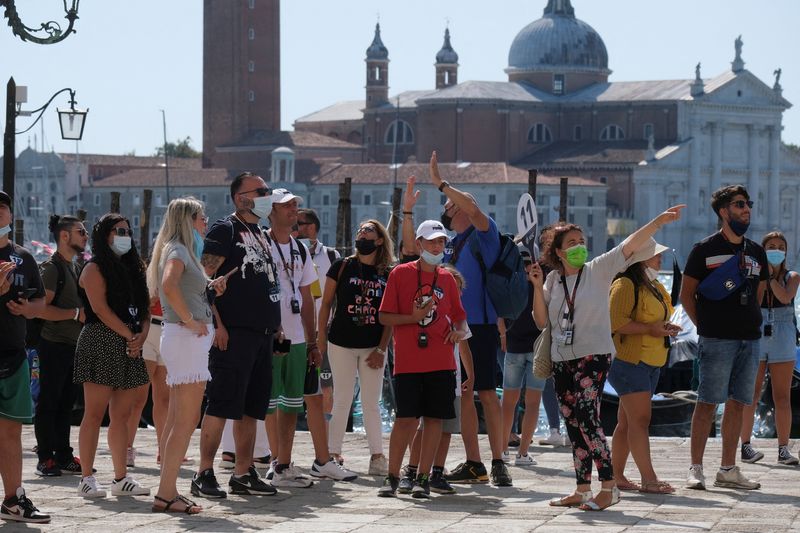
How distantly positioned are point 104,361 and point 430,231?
1677mm

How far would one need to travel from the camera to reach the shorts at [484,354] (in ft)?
27.2

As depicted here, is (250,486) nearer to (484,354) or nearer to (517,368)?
(484,354)

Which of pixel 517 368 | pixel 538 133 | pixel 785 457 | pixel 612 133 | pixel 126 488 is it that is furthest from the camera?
pixel 538 133

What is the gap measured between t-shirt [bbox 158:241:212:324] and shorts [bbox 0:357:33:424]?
0.68 metres

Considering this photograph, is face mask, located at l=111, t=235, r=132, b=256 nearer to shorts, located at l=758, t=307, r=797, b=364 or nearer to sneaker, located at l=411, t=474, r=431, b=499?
sneaker, located at l=411, t=474, r=431, b=499

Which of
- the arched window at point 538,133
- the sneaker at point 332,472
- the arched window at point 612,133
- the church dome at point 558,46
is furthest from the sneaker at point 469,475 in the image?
the church dome at point 558,46

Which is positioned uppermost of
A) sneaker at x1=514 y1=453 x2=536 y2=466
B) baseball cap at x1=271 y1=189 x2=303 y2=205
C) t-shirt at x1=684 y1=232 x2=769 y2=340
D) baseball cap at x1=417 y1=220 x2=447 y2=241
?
baseball cap at x1=271 y1=189 x2=303 y2=205

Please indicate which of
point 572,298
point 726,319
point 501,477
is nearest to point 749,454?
point 726,319

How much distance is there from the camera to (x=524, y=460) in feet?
30.3

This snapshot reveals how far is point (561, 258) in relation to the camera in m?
7.40

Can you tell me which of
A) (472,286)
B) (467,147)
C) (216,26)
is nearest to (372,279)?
(472,286)

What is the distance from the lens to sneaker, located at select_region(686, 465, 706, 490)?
7996 millimetres

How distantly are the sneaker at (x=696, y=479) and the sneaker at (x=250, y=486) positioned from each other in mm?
2082

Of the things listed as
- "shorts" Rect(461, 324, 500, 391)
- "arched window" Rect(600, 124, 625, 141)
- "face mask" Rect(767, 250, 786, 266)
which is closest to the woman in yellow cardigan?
"shorts" Rect(461, 324, 500, 391)
